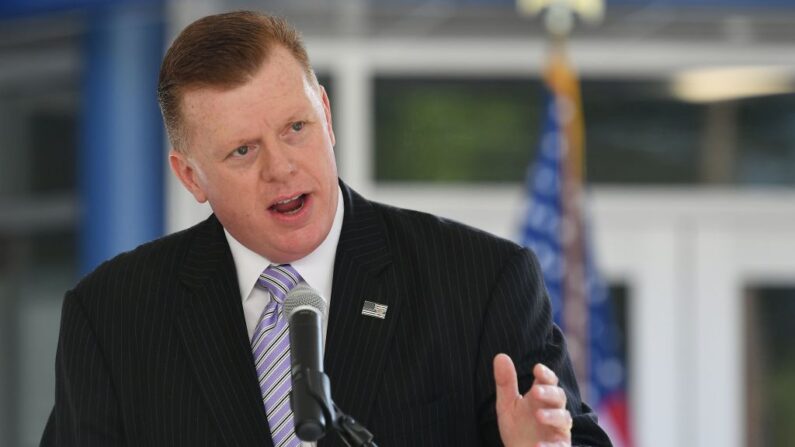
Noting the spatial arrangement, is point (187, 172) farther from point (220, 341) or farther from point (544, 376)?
point (544, 376)

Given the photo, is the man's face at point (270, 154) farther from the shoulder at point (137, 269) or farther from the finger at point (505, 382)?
the finger at point (505, 382)

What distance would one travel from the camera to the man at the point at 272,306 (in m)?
2.01

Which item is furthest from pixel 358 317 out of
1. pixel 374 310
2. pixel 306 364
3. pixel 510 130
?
pixel 510 130

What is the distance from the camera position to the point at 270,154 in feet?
6.56

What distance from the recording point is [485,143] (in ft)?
19.6

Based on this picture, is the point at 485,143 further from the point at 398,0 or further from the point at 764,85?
the point at 764,85

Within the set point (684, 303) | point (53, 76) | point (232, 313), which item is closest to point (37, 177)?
point (53, 76)

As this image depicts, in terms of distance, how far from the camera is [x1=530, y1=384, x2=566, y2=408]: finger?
182 centimetres

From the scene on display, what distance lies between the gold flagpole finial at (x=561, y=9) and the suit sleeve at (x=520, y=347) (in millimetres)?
3416

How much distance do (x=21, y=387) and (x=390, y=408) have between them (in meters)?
5.21

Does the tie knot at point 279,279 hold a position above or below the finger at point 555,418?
above

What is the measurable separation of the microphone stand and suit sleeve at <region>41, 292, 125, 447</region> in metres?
0.61

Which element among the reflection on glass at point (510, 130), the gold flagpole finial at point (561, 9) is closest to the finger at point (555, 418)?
the gold flagpole finial at point (561, 9)

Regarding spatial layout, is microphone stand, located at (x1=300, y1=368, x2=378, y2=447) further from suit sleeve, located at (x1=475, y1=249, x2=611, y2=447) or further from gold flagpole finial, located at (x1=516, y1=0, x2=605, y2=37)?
gold flagpole finial, located at (x1=516, y1=0, x2=605, y2=37)
